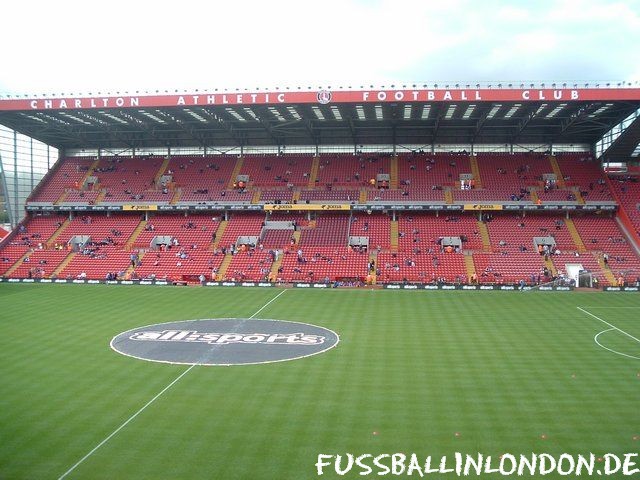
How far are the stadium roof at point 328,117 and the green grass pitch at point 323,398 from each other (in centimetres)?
2144

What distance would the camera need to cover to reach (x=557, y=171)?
188ft

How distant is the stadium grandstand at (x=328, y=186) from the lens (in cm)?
4731

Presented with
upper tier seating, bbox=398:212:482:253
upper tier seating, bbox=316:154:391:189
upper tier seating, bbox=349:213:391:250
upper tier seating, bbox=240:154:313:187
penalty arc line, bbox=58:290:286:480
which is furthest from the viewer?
upper tier seating, bbox=240:154:313:187

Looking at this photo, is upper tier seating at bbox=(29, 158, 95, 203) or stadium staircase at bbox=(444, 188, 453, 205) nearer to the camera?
stadium staircase at bbox=(444, 188, 453, 205)

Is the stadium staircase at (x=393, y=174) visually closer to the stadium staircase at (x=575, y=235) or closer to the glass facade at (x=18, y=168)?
the stadium staircase at (x=575, y=235)

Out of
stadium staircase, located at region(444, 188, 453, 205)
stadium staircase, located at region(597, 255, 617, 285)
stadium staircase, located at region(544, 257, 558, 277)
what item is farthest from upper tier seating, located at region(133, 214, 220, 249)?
stadium staircase, located at region(597, 255, 617, 285)

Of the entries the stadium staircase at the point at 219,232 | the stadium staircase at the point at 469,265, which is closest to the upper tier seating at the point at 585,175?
the stadium staircase at the point at 469,265

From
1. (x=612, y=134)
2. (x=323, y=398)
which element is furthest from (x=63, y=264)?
(x=612, y=134)

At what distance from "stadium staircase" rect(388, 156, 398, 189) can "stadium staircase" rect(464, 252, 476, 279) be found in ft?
38.9

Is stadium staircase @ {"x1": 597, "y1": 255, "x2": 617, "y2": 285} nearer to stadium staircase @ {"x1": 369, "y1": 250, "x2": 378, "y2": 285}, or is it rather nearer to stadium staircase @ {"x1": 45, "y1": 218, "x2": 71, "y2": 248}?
stadium staircase @ {"x1": 369, "y1": 250, "x2": 378, "y2": 285}

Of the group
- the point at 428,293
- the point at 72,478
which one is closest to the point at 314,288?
the point at 428,293

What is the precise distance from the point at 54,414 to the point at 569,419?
1608 cm

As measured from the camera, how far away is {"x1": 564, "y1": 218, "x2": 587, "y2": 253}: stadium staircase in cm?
4914

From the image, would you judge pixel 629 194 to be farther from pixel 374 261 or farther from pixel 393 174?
pixel 374 261
